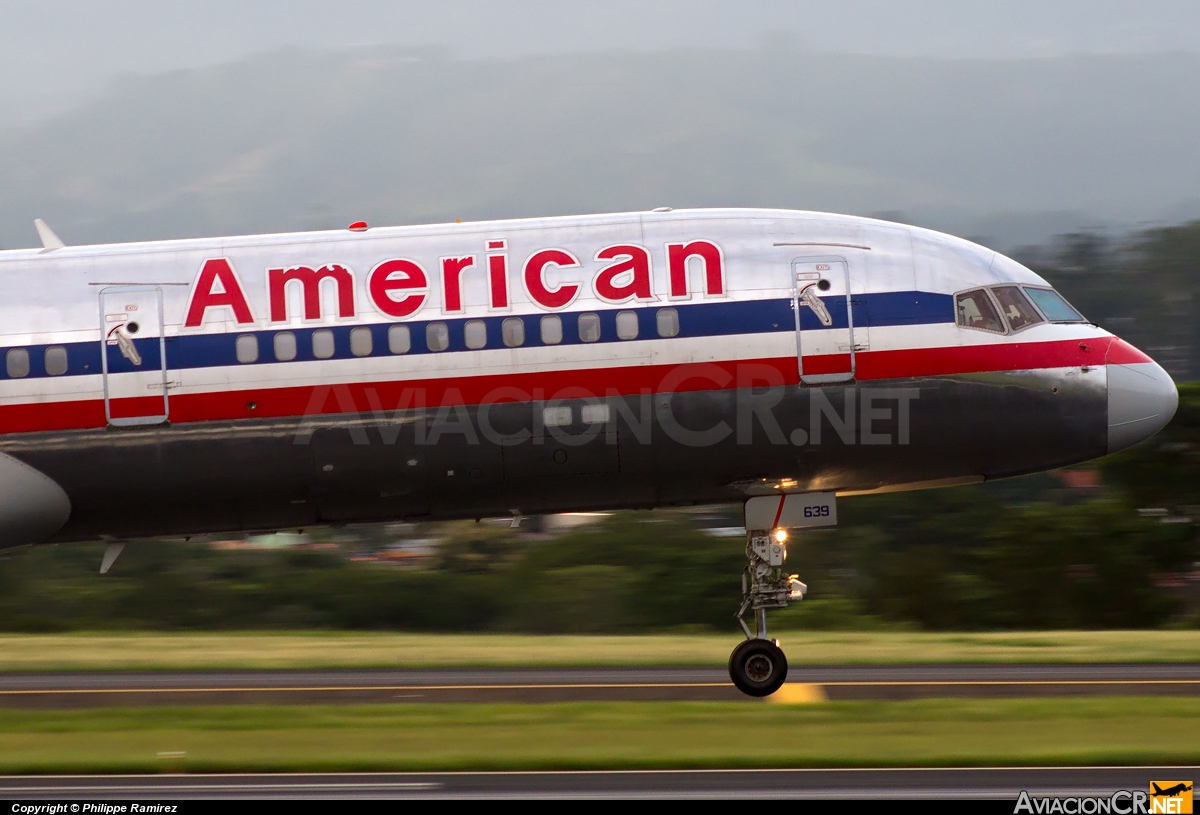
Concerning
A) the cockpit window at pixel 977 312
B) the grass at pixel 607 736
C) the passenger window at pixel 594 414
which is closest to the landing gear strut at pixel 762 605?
the grass at pixel 607 736

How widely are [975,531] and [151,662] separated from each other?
54520 mm

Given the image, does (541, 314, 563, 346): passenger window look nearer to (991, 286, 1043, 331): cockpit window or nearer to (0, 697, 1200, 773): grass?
(0, 697, 1200, 773): grass

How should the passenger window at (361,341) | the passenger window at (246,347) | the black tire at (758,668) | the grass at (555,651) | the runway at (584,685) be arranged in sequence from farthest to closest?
the grass at (555,651) → the runway at (584,685) → the black tire at (758,668) → the passenger window at (246,347) → the passenger window at (361,341)

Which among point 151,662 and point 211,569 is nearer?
point 151,662

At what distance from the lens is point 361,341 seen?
1741 centimetres

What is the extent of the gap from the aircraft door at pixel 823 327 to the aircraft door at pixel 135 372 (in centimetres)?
836

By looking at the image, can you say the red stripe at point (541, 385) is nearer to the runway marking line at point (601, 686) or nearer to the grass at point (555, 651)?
the runway marking line at point (601, 686)

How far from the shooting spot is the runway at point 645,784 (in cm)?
1364

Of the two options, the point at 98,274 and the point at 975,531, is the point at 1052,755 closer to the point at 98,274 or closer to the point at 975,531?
the point at 98,274

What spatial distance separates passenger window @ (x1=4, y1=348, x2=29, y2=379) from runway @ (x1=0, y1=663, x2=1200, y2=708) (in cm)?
570

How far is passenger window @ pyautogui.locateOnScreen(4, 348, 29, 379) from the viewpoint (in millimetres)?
17594

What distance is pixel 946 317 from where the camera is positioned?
17.6 m
